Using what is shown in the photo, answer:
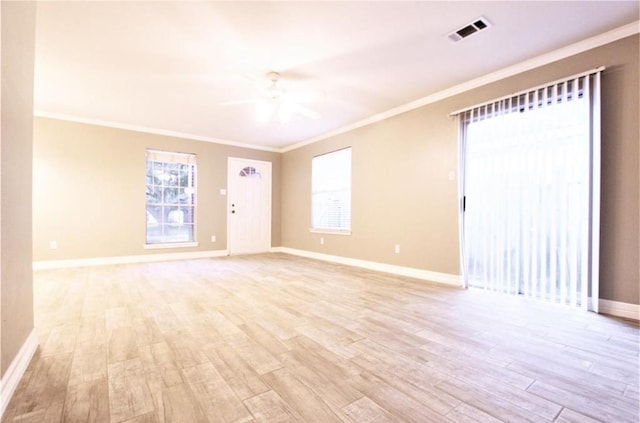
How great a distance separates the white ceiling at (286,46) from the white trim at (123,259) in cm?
244

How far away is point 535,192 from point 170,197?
19.1 ft

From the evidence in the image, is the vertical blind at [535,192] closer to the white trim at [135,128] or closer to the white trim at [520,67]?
the white trim at [520,67]

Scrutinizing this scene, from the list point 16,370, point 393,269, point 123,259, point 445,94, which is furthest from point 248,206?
point 16,370

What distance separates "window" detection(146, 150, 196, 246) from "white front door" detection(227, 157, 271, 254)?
77 centimetres

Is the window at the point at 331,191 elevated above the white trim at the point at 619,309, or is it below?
above

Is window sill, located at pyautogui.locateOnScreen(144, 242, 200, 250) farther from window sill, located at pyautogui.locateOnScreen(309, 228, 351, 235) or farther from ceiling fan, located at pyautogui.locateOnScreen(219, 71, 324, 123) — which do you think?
ceiling fan, located at pyautogui.locateOnScreen(219, 71, 324, 123)

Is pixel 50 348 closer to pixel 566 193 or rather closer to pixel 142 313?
pixel 142 313

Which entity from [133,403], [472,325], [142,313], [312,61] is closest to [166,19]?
[312,61]

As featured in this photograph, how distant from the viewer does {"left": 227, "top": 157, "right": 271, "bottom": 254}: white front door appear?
20.1ft

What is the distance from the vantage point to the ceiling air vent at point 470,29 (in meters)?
2.32

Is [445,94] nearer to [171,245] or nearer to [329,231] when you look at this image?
[329,231]

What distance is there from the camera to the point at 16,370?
138cm

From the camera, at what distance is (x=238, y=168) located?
622cm

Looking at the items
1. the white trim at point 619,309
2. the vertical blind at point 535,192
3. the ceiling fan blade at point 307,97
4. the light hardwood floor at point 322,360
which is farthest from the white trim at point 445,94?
the light hardwood floor at point 322,360
